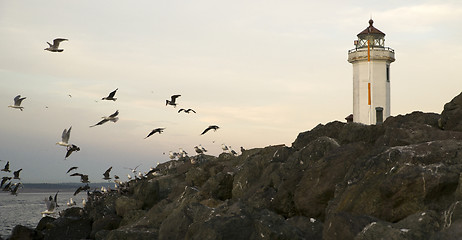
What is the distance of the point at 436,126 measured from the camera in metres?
18.9

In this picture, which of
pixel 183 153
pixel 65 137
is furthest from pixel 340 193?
pixel 183 153

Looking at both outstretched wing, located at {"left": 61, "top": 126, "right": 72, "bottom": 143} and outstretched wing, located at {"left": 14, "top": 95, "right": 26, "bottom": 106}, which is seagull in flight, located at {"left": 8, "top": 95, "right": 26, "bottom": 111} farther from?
outstretched wing, located at {"left": 61, "top": 126, "right": 72, "bottom": 143}

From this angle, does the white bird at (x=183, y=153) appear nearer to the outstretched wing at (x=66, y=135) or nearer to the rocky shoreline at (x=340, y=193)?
the rocky shoreline at (x=340, y=193)

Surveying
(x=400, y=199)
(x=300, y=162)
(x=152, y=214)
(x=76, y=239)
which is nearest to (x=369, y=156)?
(x=400, y=199)

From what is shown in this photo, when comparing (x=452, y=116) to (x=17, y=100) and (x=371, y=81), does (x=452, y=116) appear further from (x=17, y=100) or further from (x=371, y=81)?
(x=371, y=81)

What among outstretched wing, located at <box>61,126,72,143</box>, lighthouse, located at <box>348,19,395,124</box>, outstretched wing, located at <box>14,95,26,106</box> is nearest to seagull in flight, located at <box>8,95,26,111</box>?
outstretched wing, located at <box>14,95,26,106</box>

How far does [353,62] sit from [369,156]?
28832 millimetres

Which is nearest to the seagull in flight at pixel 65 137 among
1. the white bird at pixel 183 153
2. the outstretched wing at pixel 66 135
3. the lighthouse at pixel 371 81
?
the outstretched wing at pixel 66 135

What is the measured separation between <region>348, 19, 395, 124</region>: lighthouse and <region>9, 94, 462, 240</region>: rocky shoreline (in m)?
19.6

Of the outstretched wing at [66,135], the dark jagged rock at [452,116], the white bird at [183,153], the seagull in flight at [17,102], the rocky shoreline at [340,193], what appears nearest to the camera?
the rocky shoreline at [340,193]

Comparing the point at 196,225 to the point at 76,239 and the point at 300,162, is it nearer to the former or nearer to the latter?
the point at 300,162

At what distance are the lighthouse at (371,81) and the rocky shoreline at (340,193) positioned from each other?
19563mm

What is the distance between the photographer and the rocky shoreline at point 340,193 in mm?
11703

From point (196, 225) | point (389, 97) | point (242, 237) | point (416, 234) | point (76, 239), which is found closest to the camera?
point (416, 234)
